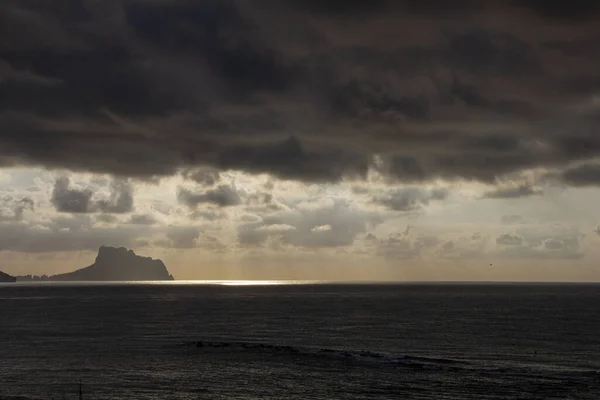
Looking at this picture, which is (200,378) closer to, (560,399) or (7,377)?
(7,377)

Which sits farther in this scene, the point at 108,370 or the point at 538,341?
the point at 538,341

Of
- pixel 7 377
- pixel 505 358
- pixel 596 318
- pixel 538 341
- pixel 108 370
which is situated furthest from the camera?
pixel 596 318

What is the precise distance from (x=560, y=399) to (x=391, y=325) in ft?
314

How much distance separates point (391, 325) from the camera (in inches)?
6649

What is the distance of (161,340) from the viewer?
132 m

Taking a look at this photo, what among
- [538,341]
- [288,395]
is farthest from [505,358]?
[288,395]

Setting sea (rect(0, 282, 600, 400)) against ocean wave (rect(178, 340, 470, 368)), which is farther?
ocean wave (rect(178, 340, 470, 368))

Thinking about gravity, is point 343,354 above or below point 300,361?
above

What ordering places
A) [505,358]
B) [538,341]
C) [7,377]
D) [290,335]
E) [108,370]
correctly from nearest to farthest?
[7,377] < [108,370] < [505,358] < [538,341] < [290,335]

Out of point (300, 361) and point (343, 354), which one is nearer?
point (300, 361)

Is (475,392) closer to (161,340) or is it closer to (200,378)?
(200,378)

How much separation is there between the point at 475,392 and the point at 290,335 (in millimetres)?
71415

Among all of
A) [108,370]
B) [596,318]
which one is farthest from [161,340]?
[596,318]

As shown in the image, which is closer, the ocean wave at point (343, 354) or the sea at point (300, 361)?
the sea at point (300, 361)
